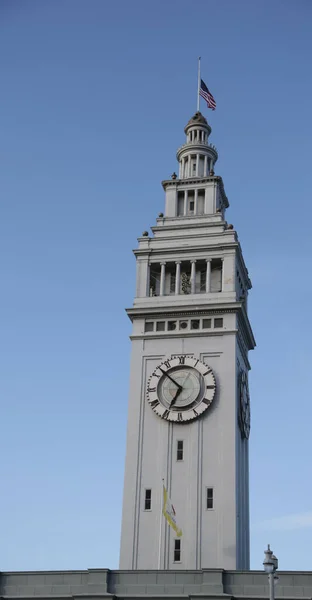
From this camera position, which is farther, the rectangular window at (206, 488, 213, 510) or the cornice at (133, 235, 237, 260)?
the cornice at (133, 235, 237, 260)

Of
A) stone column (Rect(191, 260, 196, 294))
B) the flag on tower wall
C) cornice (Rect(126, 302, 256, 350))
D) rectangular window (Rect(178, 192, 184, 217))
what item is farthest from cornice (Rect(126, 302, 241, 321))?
the flag on tower wall

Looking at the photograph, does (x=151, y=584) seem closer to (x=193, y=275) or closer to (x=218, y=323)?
(x=218, y=323)

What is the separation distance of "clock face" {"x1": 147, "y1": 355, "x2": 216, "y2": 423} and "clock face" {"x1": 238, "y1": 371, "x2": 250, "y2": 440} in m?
3.67

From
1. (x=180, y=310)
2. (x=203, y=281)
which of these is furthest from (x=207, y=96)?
(x=180, y=310)

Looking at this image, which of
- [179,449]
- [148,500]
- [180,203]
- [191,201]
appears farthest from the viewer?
[180,203]

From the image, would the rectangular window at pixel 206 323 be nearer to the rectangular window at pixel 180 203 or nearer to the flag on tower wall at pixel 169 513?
the rectangular window at pixel 180 203

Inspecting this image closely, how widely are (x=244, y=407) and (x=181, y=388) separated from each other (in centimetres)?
615

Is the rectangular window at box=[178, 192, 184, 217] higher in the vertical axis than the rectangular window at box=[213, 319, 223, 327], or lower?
higher

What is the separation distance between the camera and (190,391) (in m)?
67.4

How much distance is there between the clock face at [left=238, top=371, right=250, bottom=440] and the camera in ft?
227

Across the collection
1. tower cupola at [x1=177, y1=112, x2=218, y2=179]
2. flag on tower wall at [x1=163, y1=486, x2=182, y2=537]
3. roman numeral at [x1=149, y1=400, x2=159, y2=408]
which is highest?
tower cupola at [x1=177, y1=112, x2=218, y2=179]

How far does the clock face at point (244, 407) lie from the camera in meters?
69.2

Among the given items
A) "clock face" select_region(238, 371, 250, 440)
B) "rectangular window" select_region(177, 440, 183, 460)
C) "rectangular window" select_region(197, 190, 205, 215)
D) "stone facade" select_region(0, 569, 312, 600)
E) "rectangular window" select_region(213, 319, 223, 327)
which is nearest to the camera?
"stone facade" select_region(0, 569, 312, 600)

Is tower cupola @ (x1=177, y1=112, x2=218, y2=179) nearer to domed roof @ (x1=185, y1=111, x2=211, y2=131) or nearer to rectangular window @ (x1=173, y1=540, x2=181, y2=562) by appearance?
domed roof @ (x1=185, y1=111, x2=211, y2=131)
